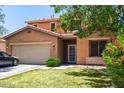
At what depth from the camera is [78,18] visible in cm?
1958

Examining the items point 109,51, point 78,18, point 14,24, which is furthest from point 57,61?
point 109,51

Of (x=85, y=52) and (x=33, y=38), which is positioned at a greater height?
(x=33, y=38)

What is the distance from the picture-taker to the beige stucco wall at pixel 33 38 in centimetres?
2692

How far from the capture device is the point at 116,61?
1071 cm

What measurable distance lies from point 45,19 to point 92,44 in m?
8.87

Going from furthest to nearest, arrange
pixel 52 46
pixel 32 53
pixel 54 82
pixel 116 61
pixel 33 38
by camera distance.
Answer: pixel 32 53, pixel 33 38, pixel 52 46, pixel 54 82, pixel 116 61

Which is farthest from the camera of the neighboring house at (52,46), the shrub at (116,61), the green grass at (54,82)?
the neighboring house at (52,46)

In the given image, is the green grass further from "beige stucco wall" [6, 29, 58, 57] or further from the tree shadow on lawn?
"beige stucco wall" [6, 29, 58, 57]

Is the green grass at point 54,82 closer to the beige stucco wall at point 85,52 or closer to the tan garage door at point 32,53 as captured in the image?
the beige stucco wall at point 85,52

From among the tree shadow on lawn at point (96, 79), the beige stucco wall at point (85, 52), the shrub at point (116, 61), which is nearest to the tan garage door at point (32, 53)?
the beige stucco wall at point (85, 52)

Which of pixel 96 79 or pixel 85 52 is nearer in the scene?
pixel 96 79

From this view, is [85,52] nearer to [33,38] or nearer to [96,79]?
[33,38]

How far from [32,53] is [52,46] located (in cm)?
282

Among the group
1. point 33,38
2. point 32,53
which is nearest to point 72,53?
point 32,53
